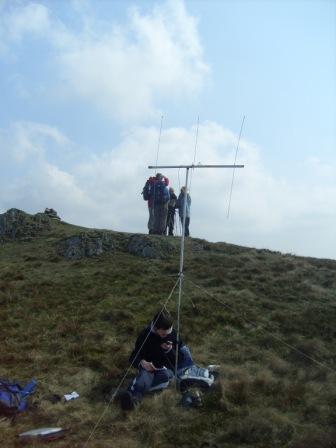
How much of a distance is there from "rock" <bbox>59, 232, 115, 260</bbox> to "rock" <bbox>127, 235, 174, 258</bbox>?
112 centimetres

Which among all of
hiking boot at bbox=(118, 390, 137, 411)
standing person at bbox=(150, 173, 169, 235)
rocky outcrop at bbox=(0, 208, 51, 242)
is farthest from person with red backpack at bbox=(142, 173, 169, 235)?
hiking boot at bbox=(118, 390, 137, 411)

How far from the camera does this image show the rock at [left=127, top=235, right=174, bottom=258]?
70.9 ft

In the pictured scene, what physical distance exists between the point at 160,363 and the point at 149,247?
12.0m

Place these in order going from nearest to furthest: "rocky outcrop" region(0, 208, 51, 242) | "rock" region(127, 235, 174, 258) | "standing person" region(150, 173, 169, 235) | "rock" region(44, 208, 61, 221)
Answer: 1. "rock" region(127, 235, 174, 258)
2. "standing person" region(150, 173, 169, 235)
3. "rocky outcrop" region(0, 208, 51, 242)
4. "rock" region(44, 208, 61, 221)

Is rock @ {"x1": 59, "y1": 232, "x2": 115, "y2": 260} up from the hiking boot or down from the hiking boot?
up

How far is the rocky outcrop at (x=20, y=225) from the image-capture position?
26984mm

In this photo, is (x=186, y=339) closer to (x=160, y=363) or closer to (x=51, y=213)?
(x=160, y=363)

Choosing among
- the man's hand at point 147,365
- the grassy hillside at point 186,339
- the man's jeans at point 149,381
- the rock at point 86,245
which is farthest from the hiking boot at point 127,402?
the rock at point 86,245

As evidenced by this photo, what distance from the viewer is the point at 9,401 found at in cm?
880

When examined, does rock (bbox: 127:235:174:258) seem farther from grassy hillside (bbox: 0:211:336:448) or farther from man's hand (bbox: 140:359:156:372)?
man's hand (bbox: 140:359:156:372)

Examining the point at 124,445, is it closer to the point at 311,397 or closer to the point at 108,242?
the point at 311,397

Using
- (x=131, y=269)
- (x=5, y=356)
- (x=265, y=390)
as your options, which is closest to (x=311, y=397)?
(x=265, y=390)

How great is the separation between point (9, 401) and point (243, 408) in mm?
4308

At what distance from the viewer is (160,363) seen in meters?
10.1
